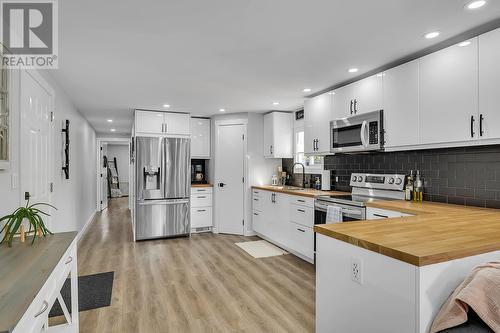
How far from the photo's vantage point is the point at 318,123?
3971mm

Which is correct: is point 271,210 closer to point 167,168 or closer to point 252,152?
point 252,152

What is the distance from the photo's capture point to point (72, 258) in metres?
2.01

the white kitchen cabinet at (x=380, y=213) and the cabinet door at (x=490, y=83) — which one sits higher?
the cabinet door at (x=490, y=83)

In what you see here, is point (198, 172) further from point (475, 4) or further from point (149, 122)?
point (475, 4)

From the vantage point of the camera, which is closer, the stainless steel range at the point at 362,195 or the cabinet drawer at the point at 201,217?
the stainless steel range at the point at 362,195

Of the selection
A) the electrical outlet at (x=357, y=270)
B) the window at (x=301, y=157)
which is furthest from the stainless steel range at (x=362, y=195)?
the electrical outlet at (x=357, y=270)

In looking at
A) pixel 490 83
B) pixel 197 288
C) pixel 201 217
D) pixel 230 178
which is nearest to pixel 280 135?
pixel 230 178

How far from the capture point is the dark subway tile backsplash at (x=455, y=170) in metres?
2.46

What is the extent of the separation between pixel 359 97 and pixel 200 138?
11.2ft

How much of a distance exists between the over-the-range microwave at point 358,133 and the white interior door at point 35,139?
3170 mm

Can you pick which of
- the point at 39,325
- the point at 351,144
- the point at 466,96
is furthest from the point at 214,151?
the point at 39,325

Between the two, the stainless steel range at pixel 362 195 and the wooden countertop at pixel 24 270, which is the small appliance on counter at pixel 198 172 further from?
the wooden countertop at pixel 24 270

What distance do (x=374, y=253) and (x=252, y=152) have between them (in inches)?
167

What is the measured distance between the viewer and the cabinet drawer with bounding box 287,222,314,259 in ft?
12.3
